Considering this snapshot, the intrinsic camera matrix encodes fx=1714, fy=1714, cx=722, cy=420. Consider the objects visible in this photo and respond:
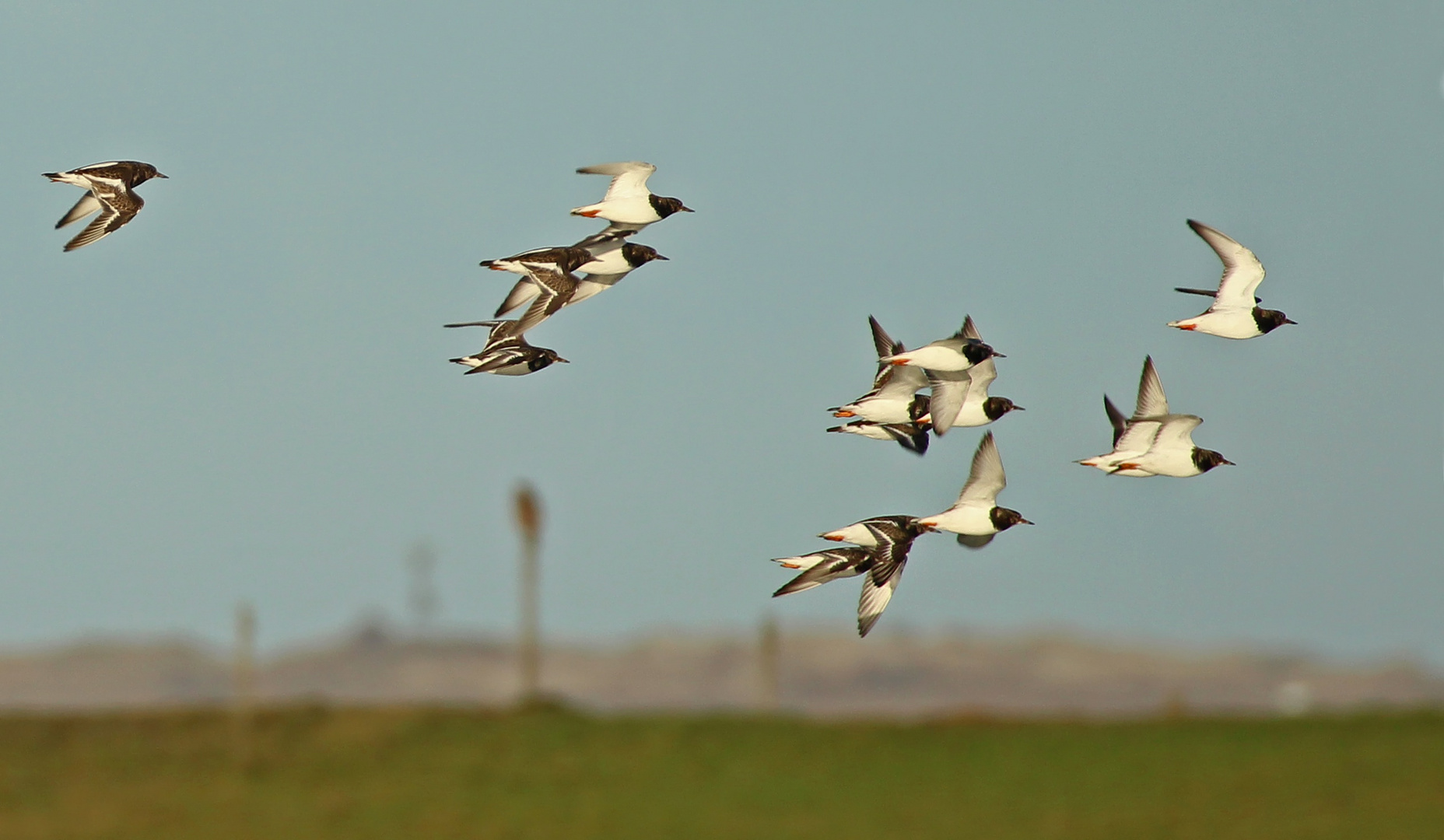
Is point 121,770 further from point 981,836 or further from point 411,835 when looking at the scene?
point 981,836

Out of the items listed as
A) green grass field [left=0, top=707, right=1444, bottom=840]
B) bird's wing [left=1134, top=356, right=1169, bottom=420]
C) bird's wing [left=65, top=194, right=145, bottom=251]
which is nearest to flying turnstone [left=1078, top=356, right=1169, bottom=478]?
bird's wing [left=1134, top=356, right=1169, bottom=420]

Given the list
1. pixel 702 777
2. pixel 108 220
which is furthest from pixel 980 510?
pixel 702 777

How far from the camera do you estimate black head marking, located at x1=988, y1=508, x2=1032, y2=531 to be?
36.3 ft

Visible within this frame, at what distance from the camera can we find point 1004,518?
11.1 meters

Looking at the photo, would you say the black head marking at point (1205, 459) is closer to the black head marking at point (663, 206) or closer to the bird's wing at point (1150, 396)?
the bird's wing at point (1150, 396)

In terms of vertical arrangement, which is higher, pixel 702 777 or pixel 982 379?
pixel 982 379

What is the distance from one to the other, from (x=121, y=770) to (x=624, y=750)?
16.3 m

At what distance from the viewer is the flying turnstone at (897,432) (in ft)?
37.0

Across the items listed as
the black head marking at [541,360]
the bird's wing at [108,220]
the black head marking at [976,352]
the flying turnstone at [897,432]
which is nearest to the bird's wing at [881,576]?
the flying turnstone at [897,432]

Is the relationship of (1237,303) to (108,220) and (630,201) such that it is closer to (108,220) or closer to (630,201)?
(630,201)

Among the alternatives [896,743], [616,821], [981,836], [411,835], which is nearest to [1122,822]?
[981,836]

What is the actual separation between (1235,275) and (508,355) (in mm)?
4974

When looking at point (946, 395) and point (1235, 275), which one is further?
point (1235, 275)

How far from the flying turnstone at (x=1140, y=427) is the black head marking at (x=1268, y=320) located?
860 mm
